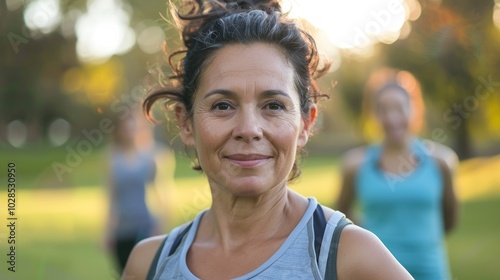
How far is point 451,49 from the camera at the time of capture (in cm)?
2008

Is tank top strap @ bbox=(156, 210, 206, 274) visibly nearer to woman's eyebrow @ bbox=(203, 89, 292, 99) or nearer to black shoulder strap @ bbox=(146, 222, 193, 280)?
black shoulder strap @ bbox=(146, 222, 193, 280)

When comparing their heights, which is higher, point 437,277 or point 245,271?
point 437,277

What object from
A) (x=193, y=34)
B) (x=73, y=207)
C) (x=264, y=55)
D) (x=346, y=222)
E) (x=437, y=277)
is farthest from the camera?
(x=73, y=207)

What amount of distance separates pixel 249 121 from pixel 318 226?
1.13ft

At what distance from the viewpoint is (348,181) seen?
5.16m

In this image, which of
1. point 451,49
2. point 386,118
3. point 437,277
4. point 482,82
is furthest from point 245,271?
point 451,49

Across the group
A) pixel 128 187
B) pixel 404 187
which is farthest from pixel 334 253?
pixel 128 187

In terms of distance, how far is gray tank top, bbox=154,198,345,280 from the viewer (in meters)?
2.02

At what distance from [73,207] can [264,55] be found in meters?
20.7

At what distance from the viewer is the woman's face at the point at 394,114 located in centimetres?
520

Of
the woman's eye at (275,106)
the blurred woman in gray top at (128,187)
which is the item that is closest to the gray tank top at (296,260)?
the woman's eye at (275,106)

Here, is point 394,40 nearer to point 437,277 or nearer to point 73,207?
point 73,207

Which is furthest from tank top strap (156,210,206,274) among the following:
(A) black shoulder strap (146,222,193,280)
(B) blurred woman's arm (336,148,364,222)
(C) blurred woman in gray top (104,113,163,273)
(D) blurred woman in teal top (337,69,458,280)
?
(C) blurred woman in gray top (104,113,163,273)

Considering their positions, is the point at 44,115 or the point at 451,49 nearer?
the point at 451,49
